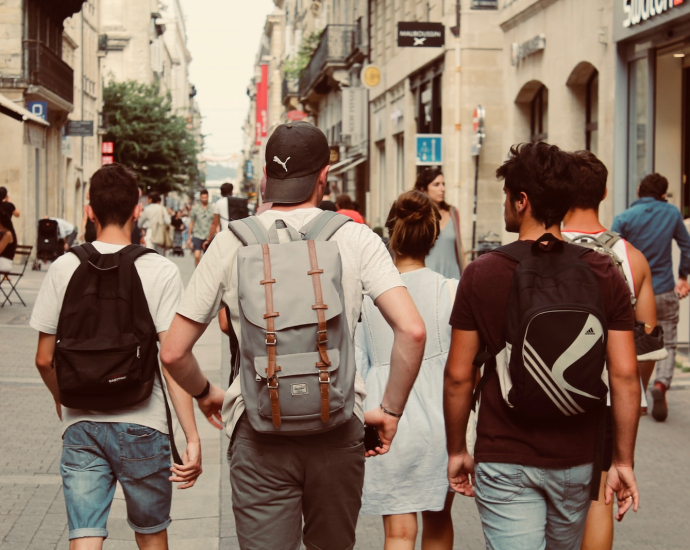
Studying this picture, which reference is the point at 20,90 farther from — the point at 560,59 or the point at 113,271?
the point at 113,271

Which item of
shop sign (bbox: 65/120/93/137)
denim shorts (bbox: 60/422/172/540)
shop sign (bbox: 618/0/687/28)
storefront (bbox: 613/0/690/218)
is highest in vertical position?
shop sign (bbox: 65/120/93/137)

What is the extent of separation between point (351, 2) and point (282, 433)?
126ft

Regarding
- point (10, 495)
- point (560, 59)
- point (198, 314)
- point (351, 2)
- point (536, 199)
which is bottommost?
point (10, 495)

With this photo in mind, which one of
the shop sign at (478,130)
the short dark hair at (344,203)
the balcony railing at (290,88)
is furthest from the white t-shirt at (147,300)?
the balcony railing at (290,88)

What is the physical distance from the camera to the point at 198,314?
323 cm

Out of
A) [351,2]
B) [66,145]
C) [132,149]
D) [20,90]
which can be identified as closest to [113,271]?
[20,90]

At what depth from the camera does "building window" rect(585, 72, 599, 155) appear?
54.7 ft

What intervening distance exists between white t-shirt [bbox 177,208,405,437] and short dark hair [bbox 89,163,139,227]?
0.90m

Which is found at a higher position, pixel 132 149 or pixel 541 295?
pixel 132 149

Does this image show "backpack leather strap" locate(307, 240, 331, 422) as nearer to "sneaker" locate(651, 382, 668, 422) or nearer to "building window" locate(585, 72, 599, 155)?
"sneaker" locate(651, 382, 668, 422)

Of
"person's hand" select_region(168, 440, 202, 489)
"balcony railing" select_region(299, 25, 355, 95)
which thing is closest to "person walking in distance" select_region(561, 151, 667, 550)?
"person's hand" select_region(168, 440, 202, 489)

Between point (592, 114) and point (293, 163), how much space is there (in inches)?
565

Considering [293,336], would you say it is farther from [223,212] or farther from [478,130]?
[478,130]

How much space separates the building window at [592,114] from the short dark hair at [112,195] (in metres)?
13.2
